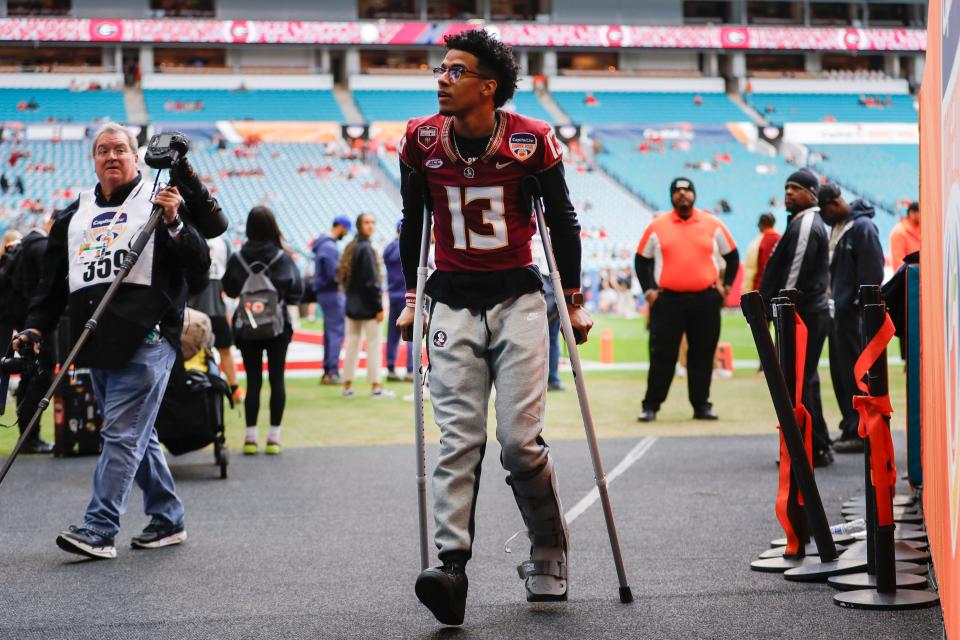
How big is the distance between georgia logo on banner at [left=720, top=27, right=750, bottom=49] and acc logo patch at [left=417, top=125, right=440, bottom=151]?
161 ft

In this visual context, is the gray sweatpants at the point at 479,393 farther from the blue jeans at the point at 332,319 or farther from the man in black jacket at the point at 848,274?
the blue jeans at the point at 332,319

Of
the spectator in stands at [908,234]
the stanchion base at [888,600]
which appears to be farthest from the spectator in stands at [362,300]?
the stanchion base at [888,600]

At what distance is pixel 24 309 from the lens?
8.98m

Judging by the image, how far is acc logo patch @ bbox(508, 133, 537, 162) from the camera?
4.10 metres

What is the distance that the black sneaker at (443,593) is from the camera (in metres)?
3.74

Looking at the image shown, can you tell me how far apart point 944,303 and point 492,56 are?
174 cm

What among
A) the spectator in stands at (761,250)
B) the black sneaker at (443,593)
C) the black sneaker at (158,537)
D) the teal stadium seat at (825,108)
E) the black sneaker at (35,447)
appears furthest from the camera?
the teal stadium seat at (825,108)

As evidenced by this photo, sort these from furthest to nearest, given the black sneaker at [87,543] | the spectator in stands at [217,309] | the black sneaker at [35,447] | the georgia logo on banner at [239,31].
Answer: the georgia logo on banner at [239,31] < the spectator in stands at [217,309] < the black sneaker at [35,447] < the black sneaker at [87,543]

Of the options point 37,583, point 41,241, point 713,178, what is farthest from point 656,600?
point 713,178

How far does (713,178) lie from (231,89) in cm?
1884

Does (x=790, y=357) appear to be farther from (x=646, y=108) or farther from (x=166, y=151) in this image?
(x=646, y=108)

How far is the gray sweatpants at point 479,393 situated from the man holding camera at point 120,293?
5.38 feet

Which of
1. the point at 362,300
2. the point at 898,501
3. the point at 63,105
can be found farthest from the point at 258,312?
the point at 63,105

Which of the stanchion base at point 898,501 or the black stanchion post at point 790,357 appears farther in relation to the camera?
the stanchion base at point 898,501
